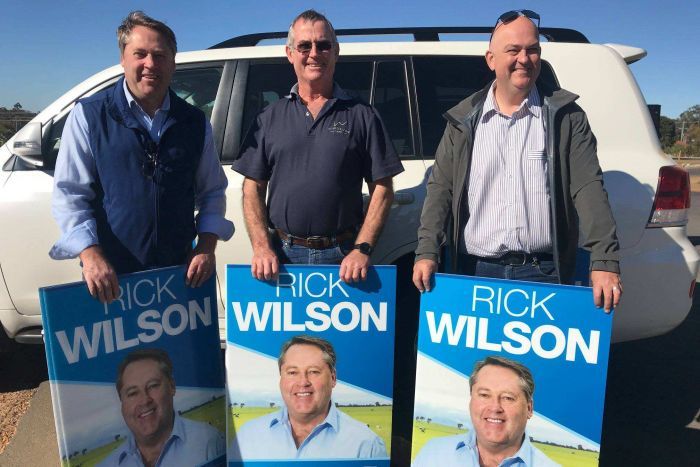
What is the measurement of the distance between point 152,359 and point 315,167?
1014 mm

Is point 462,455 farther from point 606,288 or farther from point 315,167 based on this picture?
point 315,167

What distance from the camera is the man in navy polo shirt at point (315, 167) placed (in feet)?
7.58

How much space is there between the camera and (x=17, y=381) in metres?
3.64

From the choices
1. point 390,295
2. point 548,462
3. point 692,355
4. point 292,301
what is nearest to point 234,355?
point 292,301

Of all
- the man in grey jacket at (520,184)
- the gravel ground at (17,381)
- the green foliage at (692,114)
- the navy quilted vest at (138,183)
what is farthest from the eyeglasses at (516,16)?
the green foliage at (692,114)

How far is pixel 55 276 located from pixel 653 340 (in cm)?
440

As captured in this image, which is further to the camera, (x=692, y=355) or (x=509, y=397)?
(x=692, y=355)

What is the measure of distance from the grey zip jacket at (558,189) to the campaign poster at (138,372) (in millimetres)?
1018

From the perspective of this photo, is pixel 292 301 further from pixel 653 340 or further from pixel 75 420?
pixel 653 340

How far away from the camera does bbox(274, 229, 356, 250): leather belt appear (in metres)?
2.42

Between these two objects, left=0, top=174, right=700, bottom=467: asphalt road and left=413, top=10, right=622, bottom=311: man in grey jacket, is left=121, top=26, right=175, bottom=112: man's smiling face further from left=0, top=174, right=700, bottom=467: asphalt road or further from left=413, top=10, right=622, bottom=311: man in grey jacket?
left=0, top=174, right=700, bottom=467: asphalt road

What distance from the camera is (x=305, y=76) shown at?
7.64ft

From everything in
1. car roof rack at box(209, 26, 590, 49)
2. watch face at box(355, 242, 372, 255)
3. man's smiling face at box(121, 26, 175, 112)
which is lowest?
watch face at box(355, 242, 372, 255)

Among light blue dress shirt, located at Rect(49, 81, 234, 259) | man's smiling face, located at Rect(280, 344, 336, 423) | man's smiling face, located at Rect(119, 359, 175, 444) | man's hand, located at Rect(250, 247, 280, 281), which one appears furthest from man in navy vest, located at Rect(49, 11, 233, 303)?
man's smiling face, located at Rect(280, 344, 336, 423)
